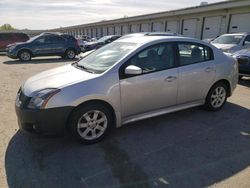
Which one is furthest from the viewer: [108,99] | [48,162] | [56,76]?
[56,76]

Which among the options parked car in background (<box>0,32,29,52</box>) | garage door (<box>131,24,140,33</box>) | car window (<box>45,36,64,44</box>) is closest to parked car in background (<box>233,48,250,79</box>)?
car window (<box>45,36,64,44</box>)

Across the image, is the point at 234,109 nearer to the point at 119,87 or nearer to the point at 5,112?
the point at 119,87

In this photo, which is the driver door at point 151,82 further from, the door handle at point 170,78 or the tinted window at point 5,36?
the tinted window at point 5,36

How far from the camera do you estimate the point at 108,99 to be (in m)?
3.62

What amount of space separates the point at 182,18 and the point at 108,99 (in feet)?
73.1

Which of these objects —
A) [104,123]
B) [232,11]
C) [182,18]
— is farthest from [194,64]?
[182,18]

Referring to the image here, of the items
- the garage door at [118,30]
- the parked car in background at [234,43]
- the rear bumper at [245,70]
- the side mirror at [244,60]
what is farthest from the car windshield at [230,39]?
the garage door at [118,30]

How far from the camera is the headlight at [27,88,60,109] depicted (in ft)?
10.8

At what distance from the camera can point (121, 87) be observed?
3.70 m

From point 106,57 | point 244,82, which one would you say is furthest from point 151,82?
point 244,82

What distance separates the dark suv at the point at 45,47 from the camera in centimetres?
1459

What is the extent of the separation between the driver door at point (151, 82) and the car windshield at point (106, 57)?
0.85ft

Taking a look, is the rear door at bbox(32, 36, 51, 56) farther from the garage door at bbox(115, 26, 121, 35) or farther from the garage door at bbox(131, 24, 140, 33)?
the garage door at bbox(115, 26, 121, 35)

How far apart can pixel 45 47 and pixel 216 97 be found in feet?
41.8
